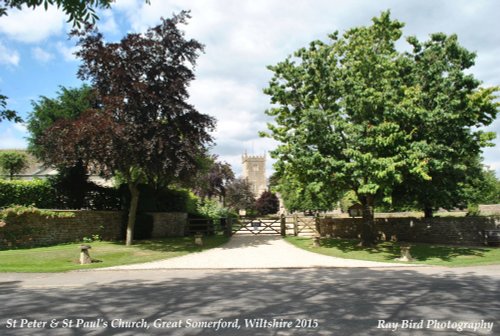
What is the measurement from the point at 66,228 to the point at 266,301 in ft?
52.1

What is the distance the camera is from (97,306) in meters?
7.25

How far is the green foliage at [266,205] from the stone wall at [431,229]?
135ft

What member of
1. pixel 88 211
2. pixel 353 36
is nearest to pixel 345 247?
pixel 353 36

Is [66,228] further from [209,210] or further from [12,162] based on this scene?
[12,162]

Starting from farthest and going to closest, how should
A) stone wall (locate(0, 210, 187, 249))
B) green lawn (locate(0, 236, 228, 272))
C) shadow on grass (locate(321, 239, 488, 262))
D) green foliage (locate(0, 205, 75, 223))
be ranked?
stone wall (locate(0, 210, 187, 249))
green foliage (locate(0, 205, 75, 223))
shadow on grass (locate(321, 239, 488, 262))
green lawn (locate(0, 236, 228, 272))

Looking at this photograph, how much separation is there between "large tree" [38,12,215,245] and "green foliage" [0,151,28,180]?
26806 mm

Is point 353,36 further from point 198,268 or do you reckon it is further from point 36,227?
point 36,227

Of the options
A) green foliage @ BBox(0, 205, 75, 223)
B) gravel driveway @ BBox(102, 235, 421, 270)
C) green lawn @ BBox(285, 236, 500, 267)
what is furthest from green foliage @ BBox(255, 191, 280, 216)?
green foliage @ BBox(0, 205, 75, 223)

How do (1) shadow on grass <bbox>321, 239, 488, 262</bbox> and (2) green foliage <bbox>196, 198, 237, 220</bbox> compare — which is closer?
(1) shadow on grass <bbox>321, 239, 488, 262</bbox>

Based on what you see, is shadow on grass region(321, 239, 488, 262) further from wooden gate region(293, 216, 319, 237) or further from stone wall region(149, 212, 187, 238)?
stone wall region(149, 212, 187, 238)

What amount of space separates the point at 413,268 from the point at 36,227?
17349 millimetres

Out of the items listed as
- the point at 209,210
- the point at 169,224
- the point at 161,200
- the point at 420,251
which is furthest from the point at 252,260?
the point at 209,210

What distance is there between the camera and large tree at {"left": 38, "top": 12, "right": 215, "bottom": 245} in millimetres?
16906

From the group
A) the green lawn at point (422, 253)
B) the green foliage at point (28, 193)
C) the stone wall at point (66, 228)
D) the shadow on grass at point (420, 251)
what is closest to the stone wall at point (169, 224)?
the stone wall at point (66, 228)
